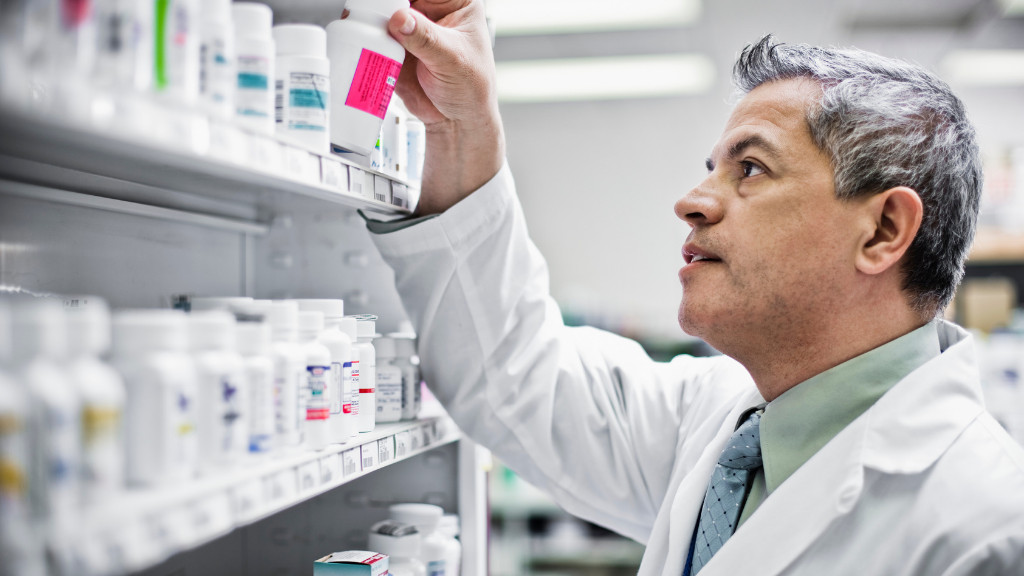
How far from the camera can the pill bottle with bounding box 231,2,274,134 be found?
758mm

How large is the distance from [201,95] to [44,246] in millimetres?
464

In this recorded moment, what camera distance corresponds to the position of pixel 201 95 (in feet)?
2.30

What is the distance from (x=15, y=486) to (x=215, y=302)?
34cm

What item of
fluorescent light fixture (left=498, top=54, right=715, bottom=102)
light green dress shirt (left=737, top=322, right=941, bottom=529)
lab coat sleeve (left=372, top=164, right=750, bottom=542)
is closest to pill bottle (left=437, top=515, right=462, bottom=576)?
lab coat sleeve (left=372, top=164, right=750, bottom=542)

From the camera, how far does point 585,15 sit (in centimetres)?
324

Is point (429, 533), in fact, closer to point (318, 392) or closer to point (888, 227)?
point (318, 392)

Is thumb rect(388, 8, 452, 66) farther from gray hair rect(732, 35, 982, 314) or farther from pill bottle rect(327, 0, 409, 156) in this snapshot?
gray hair rect(732, 35, 982, 314)

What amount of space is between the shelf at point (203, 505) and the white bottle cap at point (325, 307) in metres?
0.17

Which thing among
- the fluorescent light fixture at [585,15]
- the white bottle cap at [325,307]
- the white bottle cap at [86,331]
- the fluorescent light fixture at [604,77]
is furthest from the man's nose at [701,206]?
the fluorescent light fixture at [604,77]

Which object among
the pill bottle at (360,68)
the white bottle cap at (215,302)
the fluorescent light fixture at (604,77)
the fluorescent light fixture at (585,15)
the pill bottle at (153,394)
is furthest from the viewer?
the fluorescent light fixture at (604,77)

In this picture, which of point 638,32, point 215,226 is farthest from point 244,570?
point 638,32

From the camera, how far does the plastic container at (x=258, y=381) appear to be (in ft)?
2.35

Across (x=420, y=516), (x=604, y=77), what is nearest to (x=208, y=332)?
(x=420, y=516)

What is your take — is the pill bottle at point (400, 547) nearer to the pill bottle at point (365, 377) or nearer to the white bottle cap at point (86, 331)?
the pill bottle at point (365, 377)
